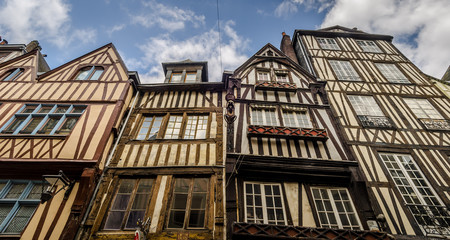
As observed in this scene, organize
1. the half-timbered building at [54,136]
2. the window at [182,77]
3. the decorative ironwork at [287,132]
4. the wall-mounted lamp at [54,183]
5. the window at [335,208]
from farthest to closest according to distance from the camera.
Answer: the window at [182,77] → the decorative ironwork at [287,132] → the window at [335,208] → the half-timbered building at [54,136] → the wall-mounted lamp at [54,183]

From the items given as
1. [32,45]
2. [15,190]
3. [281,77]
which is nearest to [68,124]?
[15,190]

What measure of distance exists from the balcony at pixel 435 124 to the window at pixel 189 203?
8.49m

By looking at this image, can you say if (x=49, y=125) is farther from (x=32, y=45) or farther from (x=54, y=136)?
(x=32, y=45)

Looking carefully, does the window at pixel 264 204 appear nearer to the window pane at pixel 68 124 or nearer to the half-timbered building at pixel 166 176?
the half-timbered building at pixel 166 176

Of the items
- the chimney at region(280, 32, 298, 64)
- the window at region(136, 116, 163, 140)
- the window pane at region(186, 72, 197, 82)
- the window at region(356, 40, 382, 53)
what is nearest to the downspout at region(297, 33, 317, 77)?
the chimney at region(280, 32, 298, 64)

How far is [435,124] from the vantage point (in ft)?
25.4

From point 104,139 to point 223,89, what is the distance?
15.4 feet

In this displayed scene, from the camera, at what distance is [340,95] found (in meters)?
8.87

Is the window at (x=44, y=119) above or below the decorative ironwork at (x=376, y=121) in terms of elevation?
below

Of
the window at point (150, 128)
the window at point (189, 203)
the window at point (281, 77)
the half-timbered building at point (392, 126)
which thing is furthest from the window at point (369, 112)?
the window at point (150, 128)

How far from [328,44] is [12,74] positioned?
16.0 meters

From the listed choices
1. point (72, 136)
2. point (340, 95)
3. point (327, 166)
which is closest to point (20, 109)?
point (72, 136)

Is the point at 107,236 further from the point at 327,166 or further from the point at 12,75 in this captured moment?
the point at 12,75

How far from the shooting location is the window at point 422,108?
27.0 ft
